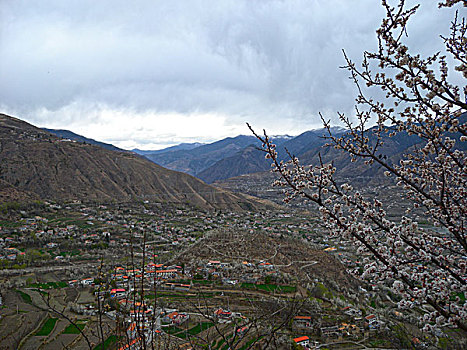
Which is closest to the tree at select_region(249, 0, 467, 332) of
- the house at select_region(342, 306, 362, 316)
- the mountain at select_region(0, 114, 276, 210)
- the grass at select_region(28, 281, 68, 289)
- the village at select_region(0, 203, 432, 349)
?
the village at select_region(0, 203, 432, 349)

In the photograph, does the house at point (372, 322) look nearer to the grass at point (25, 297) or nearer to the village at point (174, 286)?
the village at point (174, 286)

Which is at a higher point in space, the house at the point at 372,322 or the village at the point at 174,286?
the village at the point at 174,286

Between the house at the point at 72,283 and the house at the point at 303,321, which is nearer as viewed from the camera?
the house at the point at 303,321

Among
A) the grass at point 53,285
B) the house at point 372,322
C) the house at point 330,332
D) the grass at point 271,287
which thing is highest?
the grass at point 53,285

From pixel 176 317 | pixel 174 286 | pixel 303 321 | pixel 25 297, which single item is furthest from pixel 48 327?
pixel 303 321

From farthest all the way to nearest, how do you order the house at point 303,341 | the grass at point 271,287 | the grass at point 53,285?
the grass at point 53,285 → the grass at point 271,287 → the house at point 303,341

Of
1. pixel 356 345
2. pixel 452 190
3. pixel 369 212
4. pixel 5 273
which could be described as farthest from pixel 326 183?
pixel 5 273

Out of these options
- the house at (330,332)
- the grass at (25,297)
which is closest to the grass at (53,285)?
the grass at (25,297)
